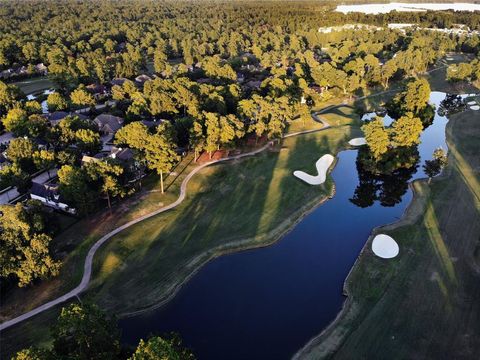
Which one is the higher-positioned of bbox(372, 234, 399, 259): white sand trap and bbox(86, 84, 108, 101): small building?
bbox(86, 84, 108, 101): small building

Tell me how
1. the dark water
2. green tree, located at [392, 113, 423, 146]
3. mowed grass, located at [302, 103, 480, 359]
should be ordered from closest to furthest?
1. mowed grass, located at [302, 103, 480, 359]
2. the dark water
3. green tree, located at [392, 113, 423, 146]

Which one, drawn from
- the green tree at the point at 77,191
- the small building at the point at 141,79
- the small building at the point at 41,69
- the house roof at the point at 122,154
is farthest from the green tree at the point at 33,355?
the small building at the point at 41,69

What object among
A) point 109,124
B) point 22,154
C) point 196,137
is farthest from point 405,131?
point 22,154

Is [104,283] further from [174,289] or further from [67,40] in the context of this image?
[67,40]

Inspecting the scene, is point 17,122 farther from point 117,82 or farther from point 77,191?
point 117,82

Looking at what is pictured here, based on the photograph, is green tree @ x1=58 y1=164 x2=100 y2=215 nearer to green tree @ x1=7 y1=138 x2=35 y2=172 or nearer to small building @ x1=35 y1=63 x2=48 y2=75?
green tree @ x1=7 y1=138 x2=35 y2=172

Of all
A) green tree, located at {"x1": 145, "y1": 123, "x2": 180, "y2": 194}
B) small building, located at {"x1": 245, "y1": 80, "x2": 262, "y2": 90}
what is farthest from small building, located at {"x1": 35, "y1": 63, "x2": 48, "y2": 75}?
green tree, located at {"x1": 145, "y1": 123, "x2": 180, "y2": 194}
